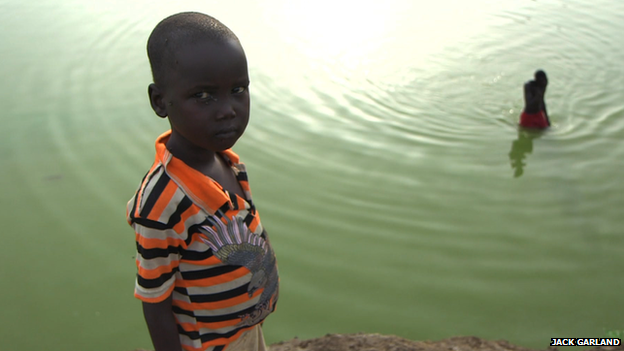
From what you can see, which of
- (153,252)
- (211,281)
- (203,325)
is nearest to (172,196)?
(153,252)

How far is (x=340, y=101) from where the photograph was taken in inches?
174

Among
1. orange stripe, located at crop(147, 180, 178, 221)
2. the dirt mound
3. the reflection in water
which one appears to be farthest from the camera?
the reflection in water

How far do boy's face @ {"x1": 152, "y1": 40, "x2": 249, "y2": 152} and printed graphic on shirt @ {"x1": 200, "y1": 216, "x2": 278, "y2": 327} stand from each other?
19cm

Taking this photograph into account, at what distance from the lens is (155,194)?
1.14 meters

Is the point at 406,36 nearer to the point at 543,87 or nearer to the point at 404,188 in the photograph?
the point at 543,87

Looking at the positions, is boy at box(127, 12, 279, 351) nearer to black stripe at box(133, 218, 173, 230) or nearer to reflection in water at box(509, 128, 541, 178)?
black stripe at box(133, 218, 173, 230)

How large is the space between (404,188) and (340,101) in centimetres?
134

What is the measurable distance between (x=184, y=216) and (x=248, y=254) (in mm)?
199

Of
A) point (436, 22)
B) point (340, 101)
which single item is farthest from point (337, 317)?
point (436, 22)

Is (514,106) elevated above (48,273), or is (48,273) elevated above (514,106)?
(514,106)

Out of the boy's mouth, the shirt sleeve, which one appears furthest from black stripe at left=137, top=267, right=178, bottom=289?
the boy's mouth

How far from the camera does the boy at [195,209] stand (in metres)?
1.16

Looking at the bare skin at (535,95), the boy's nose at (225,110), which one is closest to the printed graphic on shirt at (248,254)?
the boy's nose at (225,110)

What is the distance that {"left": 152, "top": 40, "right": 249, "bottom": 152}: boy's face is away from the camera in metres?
1.17
